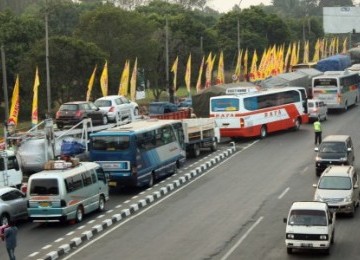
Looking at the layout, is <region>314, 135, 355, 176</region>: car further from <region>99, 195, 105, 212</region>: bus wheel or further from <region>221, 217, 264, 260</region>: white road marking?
<region>99, 195, 105, 212</region>: bus wheel

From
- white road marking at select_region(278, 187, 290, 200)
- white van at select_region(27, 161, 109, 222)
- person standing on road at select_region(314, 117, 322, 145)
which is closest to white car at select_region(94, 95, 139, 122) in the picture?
person standing on road at select_region(314, 117, 322, 145)

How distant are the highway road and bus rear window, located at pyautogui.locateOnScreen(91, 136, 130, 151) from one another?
2.00 meters

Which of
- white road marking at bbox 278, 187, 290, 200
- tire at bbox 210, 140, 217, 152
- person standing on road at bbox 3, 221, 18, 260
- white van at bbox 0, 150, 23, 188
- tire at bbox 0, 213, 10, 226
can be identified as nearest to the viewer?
person standing on road at bbox 3, 221, 18, 260

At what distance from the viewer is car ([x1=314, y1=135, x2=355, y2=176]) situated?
30688 millimetres

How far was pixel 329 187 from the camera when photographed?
24109mm

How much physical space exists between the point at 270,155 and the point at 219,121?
6161mm

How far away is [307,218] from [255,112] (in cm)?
2356

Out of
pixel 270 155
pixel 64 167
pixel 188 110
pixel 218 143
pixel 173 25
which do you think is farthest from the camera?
pixel 173 25

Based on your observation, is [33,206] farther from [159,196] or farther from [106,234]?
[159,196]

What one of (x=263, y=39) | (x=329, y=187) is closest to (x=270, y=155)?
(x=329, y=187)

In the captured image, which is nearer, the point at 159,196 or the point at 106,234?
the point at 106,234

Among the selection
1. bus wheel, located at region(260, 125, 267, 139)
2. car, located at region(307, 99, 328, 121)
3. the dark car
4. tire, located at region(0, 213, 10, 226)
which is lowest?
tire, located at region(0, 213, 10, 226)

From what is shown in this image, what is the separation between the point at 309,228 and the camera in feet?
64.3

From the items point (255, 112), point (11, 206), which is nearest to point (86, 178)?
point (11, 206)
